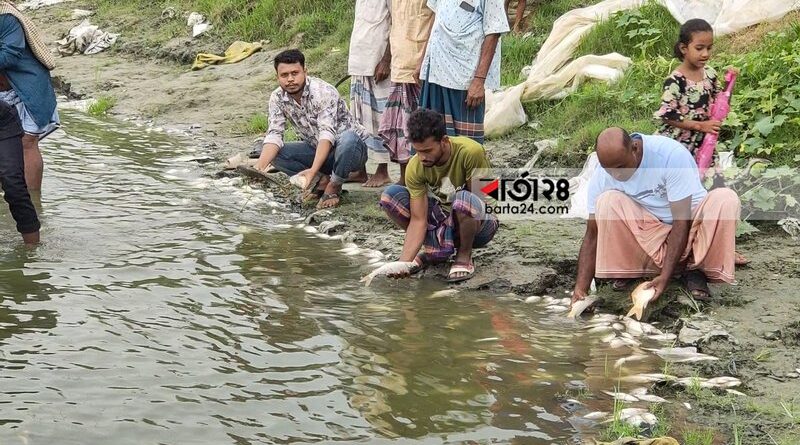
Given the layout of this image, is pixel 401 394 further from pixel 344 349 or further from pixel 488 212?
pixel 488 212

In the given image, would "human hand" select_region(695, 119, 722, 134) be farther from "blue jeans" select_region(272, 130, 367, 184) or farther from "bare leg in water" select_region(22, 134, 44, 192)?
"bare leg in water" select_region(22, 134, 44, 192)

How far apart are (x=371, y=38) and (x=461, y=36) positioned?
1.21 metres

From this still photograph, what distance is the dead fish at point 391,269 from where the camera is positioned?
5629 mm

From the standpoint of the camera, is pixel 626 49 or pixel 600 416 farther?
pixel 626 49

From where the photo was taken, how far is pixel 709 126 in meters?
5.48

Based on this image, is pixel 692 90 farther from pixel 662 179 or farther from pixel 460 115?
pixel 460 115

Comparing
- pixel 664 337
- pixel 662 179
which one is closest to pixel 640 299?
pixel 664 337

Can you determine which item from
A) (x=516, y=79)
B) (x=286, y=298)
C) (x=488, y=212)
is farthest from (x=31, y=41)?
(x=516, y=79)

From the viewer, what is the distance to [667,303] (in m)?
5.11

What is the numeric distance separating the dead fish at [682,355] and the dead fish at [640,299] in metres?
0.31

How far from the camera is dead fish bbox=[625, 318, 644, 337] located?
16.1 ft

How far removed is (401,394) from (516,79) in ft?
17.3

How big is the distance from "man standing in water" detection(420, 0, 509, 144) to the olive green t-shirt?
101 cm

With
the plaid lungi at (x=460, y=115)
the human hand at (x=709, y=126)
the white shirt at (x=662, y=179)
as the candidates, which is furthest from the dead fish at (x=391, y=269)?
the human hand at (x=709, y=126)
